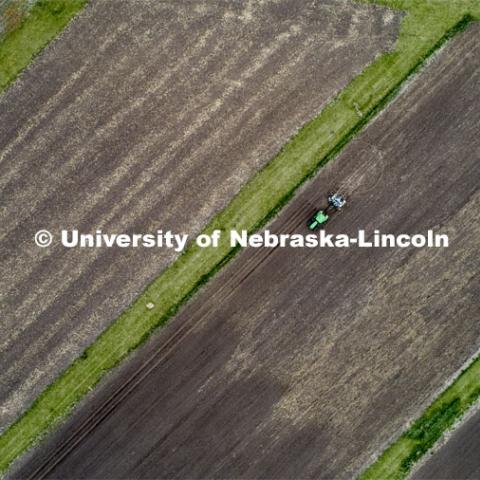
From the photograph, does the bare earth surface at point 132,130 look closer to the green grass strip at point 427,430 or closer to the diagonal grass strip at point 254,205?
the diagonal grass strip at point 254,205

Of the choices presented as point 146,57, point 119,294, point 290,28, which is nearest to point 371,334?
point 119,294

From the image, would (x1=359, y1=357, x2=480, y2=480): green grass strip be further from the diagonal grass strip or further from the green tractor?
the diagonal grass strip

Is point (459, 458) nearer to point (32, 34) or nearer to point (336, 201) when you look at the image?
point (336, 201)

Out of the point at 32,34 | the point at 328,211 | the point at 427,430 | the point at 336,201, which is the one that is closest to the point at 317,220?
the point at 328,211

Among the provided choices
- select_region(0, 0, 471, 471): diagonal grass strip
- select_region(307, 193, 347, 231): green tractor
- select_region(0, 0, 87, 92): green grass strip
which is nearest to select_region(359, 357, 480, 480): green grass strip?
select_region(307, 193, 347, 231): green tractor

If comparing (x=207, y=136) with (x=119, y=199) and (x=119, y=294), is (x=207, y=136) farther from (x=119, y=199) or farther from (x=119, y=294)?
(x=119, y=294)
